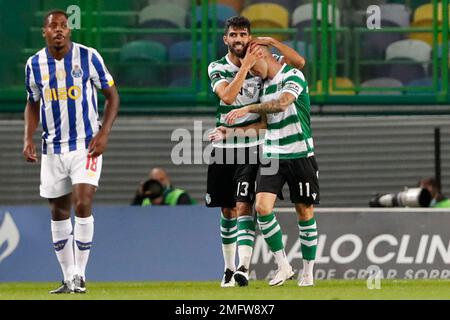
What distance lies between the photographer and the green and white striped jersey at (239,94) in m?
12.7

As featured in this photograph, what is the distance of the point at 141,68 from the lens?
17.3 m

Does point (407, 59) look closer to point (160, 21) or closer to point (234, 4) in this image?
Result: point (234, 4)

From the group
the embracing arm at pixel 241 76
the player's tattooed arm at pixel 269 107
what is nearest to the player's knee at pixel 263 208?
the player's tattooed arm at pixel 269 107

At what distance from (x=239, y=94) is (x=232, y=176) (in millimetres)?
731

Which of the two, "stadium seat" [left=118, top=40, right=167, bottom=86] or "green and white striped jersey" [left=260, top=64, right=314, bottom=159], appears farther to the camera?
"stadium seat" [left=118, top=40, right=167, bottom=86]

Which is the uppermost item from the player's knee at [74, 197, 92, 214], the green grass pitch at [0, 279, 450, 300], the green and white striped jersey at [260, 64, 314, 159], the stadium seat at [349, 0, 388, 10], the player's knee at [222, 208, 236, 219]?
the stadium seat at [349, 0, 388, 10]

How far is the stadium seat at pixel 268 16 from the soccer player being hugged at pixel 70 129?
5876 mm

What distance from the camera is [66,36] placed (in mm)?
11641

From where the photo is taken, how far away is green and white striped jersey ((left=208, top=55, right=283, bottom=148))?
499 inches

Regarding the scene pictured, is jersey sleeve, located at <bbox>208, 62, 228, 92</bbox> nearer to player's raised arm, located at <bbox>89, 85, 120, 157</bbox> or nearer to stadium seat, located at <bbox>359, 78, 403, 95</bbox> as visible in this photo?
player's raised arm, located at <bbox>89, 85, 120, 157</bbox>

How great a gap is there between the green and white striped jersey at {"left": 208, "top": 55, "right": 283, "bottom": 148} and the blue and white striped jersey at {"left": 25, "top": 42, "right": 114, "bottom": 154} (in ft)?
4.04

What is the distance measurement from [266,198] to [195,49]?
507cm

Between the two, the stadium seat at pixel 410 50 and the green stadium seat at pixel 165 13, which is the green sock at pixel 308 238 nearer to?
the stadium seat at pixel 410 50

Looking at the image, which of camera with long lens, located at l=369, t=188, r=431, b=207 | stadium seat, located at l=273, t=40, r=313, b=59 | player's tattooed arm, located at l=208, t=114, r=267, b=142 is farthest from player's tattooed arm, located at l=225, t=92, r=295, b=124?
stadium seat, located at l=273, t=40, r=313, b=59
